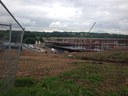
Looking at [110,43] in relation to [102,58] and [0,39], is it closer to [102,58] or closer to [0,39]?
[102,58]

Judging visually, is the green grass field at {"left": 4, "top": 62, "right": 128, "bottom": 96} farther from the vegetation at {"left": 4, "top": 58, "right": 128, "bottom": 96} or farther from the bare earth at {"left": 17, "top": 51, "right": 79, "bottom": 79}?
the bare earth at {"left": 17, "top": 51, "right": 79, "bottom": 79}

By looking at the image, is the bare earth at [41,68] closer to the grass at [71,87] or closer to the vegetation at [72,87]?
the grass at [71,87]

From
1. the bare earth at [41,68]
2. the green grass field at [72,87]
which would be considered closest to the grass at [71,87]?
the green grass field at [72,87]

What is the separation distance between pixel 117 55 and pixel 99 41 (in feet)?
107

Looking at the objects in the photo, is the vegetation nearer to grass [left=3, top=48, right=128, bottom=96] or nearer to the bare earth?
grass [left=3, top=48, right=128, bottom=96]

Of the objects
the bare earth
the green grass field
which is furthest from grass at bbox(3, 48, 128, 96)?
the bare earth

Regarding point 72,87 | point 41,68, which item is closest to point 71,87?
point 72,87

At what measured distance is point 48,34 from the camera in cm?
13088

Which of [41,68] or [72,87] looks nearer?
[72,87]

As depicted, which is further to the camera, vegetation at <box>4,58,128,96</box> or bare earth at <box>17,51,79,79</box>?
bare earth at <box>17,51,79,79</box>

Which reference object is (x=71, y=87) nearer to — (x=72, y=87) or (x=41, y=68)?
(x=72, y=87)

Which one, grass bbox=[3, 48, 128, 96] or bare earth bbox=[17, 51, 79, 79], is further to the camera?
bare earth bbox=[17, 51, 79, 79]

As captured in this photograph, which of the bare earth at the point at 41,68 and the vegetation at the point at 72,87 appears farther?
the bare earth at the point at 41,68

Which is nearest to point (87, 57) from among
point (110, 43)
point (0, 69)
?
point (0, 69)
